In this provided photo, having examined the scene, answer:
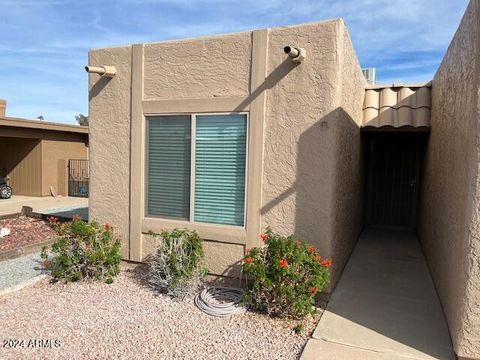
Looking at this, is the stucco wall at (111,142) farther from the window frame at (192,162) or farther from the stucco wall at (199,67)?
the stucco wall at (199,67)

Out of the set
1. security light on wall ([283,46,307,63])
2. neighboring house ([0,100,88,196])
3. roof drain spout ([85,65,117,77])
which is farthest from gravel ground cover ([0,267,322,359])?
neighboring house ([0,100,88,196])

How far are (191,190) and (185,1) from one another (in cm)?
463

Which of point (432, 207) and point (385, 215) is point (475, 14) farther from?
point (385, 215)

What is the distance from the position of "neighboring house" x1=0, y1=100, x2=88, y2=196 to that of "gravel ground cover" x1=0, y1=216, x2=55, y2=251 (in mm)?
7447

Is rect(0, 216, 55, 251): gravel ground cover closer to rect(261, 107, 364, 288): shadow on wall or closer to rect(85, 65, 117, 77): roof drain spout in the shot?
rect(85, 65, 117, 77): roof drain spout

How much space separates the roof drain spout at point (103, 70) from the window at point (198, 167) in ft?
3.70

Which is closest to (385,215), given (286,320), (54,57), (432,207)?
(432,207)

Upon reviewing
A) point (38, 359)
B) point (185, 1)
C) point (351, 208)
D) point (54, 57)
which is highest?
point (54, 57)

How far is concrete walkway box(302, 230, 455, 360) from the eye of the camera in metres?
Result: 4.16

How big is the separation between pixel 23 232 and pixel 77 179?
10240 millimetres

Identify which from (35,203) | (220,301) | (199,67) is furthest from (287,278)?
(35,203)

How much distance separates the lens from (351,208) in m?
7.84

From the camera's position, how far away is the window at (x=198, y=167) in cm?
598

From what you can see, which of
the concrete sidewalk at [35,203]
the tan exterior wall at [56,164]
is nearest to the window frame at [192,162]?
the concrete sidewalk at [35,203]
